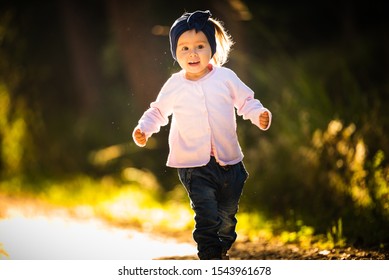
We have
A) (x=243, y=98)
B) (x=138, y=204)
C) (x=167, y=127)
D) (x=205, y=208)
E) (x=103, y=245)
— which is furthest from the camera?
(x=167, y=127)

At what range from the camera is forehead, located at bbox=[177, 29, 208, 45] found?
9.95 ft

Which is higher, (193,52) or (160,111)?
(193,52)

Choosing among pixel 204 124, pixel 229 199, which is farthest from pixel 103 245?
pixel 204 124

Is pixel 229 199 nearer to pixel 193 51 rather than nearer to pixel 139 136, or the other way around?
pixel 139 136

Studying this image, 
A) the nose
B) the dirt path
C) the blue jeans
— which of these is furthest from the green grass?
the nose

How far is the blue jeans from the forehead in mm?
671

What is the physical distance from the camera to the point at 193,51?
302 centimetres

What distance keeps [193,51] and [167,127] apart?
11.4 ft

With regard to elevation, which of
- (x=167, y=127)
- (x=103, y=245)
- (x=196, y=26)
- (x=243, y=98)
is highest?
(x=167, y=127)

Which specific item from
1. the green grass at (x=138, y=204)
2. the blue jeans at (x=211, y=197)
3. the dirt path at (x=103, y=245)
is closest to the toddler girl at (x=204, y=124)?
the blue jeans at (x=211, y=197)

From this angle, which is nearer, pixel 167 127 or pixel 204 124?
pixel 204 124

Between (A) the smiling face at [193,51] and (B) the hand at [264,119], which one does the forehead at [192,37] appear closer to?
(A) the smiling face at [193,51]

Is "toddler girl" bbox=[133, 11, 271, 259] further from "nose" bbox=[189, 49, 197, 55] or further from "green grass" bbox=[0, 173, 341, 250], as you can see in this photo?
"green grass" bbox=[0, 173, 341, 250]
